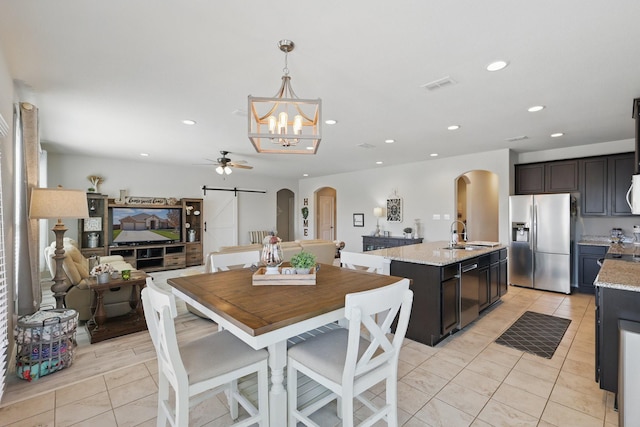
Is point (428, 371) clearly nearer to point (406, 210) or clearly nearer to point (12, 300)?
point (12, 300)

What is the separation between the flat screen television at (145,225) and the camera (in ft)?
21.5

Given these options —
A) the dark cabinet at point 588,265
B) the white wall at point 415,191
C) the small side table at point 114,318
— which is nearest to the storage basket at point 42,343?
the small side table at point 114,318

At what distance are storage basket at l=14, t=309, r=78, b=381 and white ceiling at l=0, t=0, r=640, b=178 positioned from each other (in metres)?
2.13

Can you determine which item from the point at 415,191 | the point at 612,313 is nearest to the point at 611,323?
the point at 612,313

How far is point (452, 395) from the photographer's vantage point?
218cm

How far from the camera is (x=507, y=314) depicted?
12.8ft

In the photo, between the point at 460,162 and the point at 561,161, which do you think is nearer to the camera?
the point at 561,161

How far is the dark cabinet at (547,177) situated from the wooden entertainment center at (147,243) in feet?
24.2

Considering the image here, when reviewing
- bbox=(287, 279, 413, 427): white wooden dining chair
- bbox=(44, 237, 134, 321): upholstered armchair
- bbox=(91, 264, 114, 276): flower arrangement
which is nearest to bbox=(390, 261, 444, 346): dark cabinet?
bbox=(287, 279, 413, 427): white wooden dining chair

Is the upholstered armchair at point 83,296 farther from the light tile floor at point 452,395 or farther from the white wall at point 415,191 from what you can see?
the white wall at point 415,191

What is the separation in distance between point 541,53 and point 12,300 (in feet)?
15.6

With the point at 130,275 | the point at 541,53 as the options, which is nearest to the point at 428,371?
the point at 541,53

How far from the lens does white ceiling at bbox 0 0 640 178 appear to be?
5.92ft

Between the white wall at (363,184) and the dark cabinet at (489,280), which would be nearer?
the dark cabinet at (489,280)
